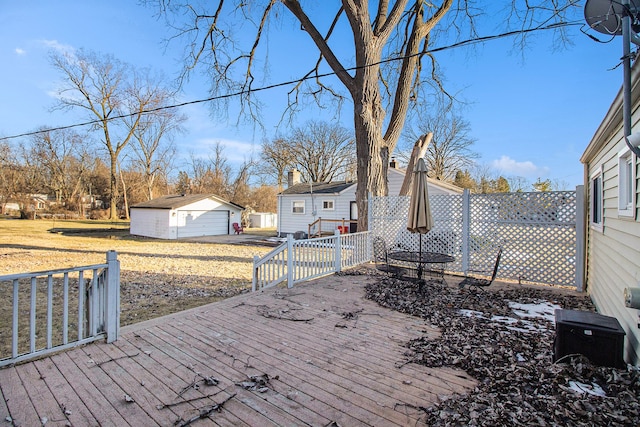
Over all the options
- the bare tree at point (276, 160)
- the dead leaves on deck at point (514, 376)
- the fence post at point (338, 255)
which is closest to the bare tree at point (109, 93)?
the bare tree at point (276, 160)

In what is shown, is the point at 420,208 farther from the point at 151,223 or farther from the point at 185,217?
the point at 151,223

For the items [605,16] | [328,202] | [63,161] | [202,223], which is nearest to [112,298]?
[605,16]

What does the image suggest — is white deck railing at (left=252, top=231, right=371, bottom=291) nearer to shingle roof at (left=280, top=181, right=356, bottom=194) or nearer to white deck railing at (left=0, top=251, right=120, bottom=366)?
white deck railing at (left=0, top=251, right=120, bottom=366)

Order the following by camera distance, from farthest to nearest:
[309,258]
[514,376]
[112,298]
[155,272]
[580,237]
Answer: [155,272]
[309,258]
[580,237]
[112,298]
[514,376]

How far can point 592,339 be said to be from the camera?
280 centimetres

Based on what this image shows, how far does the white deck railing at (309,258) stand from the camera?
20.6ft

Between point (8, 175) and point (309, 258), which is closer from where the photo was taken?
point (309, 258)

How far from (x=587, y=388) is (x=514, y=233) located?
16.2ft

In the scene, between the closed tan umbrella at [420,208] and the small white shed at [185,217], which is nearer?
the closed tan umbrella at [420,208]

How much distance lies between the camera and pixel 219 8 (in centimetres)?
1112

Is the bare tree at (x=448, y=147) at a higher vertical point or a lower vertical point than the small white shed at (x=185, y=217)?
higher

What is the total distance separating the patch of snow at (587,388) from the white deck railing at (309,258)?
13.3 feet

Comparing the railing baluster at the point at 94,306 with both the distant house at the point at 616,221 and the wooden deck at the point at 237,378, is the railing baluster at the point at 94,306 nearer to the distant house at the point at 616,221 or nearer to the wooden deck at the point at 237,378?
the wooden deck at the point at 237,378

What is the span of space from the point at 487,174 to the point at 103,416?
115ft
